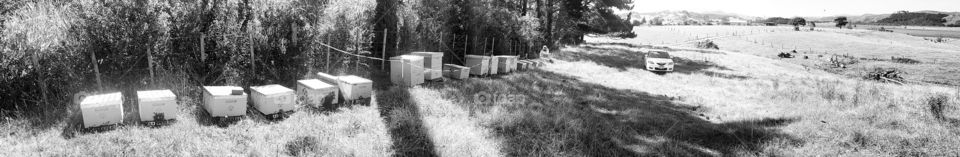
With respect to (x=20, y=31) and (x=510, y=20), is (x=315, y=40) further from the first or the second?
(x=510, y=20)

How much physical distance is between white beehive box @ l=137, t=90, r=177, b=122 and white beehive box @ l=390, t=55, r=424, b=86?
5.39m

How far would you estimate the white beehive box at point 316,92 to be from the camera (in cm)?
803

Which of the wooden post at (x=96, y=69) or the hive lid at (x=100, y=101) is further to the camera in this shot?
the wooden post at (x=96, y=69)

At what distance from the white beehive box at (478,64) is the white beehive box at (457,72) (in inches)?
31.2

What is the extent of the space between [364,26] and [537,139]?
679 cm

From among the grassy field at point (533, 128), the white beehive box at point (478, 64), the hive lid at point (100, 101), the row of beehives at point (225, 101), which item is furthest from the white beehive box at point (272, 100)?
the white beehive box at point (478, 64)

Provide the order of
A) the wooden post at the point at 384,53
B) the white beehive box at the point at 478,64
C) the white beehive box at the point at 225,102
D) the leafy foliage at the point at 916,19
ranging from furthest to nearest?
the leafy foliage at the point at 916,19
the white beehive box at the point at 478,64
the wooden post at the point at 384,53
the white beehive box at the point at 225,102

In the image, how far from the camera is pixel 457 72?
13.7 meters

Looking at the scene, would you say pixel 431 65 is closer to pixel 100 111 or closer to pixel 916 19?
pixel 100 111

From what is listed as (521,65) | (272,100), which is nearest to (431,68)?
(272,100)

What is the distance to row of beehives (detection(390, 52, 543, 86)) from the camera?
37.3 ft

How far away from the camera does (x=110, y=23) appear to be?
24.2 feet

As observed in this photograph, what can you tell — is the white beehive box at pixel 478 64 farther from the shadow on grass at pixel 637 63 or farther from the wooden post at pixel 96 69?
the shadow on grass at pixel 637 63

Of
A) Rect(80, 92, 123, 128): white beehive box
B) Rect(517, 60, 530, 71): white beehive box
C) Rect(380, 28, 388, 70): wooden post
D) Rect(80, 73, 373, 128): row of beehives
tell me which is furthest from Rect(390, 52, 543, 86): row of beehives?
Rect(80, 92, 123, 128): white beehive box
